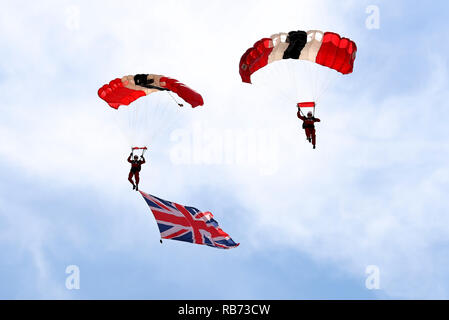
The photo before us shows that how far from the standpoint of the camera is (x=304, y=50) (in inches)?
1046

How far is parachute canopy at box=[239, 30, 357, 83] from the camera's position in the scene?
2627 centimetres

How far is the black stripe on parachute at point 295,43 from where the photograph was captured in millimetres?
26531

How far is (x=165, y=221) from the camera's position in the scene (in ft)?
94.2

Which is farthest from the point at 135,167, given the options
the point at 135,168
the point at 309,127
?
the point at 309,127

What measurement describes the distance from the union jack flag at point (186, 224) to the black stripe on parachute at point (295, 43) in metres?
8.54

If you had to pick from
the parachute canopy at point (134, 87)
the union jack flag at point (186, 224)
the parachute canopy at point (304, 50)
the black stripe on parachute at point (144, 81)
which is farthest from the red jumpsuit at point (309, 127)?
the union jack flag at point (186, 224)

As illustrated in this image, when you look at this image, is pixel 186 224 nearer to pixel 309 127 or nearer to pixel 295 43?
pixel 309 127

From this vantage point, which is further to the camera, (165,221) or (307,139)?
(165,221)

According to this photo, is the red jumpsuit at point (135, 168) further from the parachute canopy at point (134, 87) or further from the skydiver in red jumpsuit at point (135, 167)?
the parachute canopy at point (134, 87)

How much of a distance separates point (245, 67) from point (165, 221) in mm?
7604

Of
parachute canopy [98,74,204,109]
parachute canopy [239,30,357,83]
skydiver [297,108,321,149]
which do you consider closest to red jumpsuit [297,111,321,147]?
skydiver [297,108,321,149]
